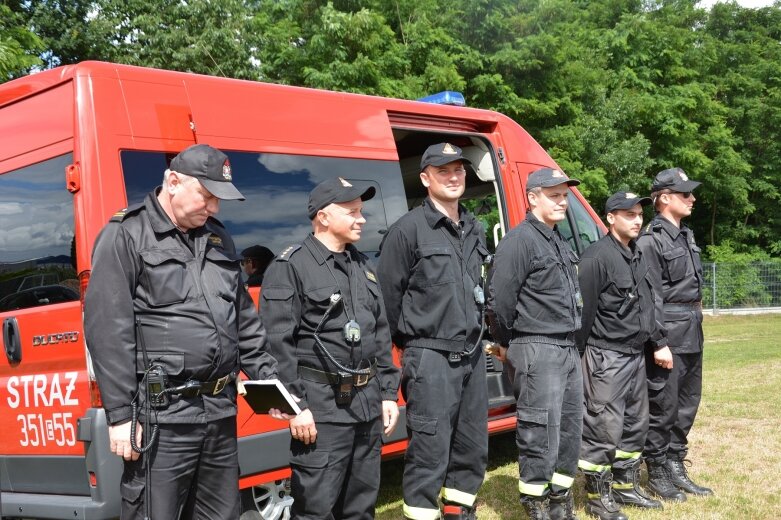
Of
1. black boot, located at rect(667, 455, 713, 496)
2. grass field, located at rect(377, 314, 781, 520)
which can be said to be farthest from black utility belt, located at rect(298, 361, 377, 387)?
black boot, located at rect(667, 455, 713, 496)

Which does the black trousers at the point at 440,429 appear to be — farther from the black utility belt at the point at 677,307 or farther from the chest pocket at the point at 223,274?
the black utility belt at the point at 677,307

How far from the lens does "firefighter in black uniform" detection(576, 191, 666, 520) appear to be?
4660 millimetres

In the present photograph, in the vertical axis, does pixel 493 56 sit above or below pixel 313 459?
above

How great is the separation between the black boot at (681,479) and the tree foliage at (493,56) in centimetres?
776

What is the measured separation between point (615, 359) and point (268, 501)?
2229mm

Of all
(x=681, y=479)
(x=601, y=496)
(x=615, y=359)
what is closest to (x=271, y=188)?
(x=615, y=359)

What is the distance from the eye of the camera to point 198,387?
2.81 meters

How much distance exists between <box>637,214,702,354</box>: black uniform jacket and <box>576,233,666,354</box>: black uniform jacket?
37 cm

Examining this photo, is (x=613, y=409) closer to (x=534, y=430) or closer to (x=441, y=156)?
(x=534, y=430)

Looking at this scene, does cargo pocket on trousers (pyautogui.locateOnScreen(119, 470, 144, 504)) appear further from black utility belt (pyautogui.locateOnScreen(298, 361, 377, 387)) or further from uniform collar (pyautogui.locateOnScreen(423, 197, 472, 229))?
uniform collar (pyautogui.locateOnScreen(423, 197, 472, 229))

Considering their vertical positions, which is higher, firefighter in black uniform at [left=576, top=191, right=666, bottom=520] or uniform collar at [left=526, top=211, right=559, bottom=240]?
uniform collar at [left=526, top=211, right=559, bottom=240]

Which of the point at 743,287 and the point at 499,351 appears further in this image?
the point at 743,287

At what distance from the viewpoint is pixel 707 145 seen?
29016 mm

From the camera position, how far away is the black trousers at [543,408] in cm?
410
